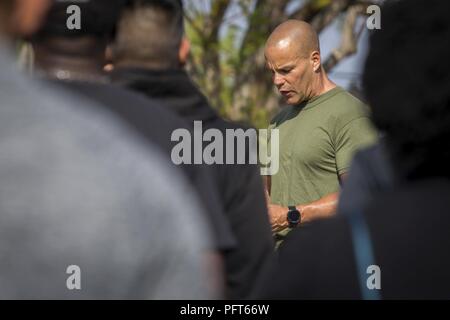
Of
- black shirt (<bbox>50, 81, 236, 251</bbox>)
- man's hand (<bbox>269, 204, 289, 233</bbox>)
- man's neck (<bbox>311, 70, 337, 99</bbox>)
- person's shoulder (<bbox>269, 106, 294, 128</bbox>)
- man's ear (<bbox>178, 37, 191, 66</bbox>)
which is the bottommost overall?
black shirt (<bbox>50, 81, 236, 251</bbox>)

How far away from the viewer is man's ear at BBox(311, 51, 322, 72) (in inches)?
212

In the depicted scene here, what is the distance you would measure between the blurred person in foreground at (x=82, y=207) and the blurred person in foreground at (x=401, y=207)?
0.46 metres

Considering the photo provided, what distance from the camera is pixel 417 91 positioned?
1741 millimetres

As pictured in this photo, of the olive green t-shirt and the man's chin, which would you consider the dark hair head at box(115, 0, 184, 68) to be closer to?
the olive green t-shirt

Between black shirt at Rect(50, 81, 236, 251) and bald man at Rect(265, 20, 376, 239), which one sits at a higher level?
bald man at Rect(265, 20, 376, 239)

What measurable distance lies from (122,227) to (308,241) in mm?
583

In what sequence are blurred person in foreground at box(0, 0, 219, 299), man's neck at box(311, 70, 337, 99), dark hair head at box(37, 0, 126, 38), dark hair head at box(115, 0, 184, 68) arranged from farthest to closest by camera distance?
man's neck at box(311, 70, 337, 99), dark hair head at box(115, 0, 184, 68), dark hair head at box(37, 0, 126, 38), blurred person in foreground at box(0, 0, 219, 299)

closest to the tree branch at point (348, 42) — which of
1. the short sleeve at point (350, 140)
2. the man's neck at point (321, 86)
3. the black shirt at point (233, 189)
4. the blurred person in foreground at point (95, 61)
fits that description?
the man's neck at point (321, 86)

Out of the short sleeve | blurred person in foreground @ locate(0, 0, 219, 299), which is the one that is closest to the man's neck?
A: the short sleeve

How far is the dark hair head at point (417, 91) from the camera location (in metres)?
1.74

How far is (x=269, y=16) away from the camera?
10.8 m

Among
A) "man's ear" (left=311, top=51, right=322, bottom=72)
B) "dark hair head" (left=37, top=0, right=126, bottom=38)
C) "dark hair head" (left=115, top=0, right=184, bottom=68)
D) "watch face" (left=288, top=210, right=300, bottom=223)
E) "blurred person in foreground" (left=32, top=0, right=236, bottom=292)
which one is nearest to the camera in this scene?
"blurred person in foreground" (left=32, top=0, right=236, bottom=292)
